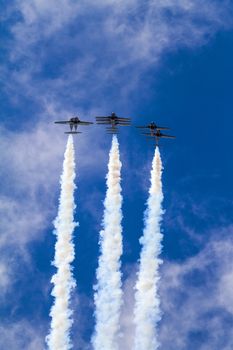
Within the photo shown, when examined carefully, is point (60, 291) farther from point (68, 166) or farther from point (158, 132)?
point (158, 132)

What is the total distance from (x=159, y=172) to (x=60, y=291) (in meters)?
32.3

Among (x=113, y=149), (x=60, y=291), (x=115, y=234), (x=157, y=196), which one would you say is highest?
(x=113, y=149)

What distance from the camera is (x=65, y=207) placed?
14500 cm

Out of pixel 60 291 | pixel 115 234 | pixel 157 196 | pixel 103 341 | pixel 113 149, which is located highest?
pixel 113 149

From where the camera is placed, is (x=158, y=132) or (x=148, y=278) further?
(x=158, y=132)

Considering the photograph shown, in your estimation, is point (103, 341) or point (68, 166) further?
point (68, 166)

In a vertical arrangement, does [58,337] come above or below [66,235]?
below

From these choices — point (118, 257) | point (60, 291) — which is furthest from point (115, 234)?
point (60, 291)

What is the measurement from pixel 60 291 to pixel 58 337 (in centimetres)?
889

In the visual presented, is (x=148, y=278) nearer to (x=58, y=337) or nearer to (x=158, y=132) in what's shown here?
(x=58, y=337)

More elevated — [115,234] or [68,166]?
[68,166]

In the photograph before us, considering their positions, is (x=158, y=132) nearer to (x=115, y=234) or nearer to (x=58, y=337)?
(x=115, y=234)

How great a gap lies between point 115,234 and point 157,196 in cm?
1303

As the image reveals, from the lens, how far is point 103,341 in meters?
134
